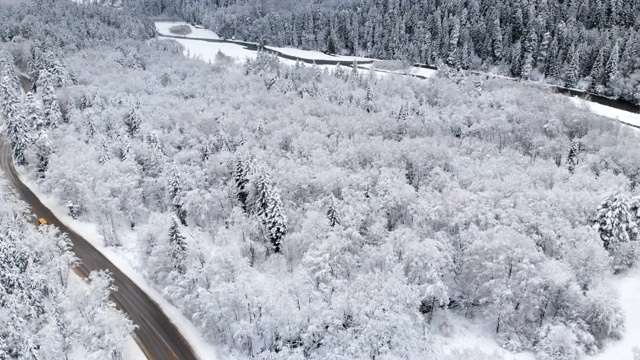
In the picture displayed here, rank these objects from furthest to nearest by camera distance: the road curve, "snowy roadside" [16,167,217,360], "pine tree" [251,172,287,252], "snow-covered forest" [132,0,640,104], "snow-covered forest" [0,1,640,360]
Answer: "snow-covered forest" [132,0,640,104]
"pine tree" [251,172,287,252]
"snowy roadside" [16,167,217,360]
the road curve
"snow-covered forest" [0,1,640,360]

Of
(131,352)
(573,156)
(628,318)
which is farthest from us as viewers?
(573,156)

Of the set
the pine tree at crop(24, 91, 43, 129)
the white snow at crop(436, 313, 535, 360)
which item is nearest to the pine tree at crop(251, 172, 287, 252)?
the white snow at crop(436, 313, 535, 360)

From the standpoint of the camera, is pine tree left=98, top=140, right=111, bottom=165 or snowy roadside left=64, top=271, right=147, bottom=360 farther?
pine tree left=98, top=140, right=111, bottom=165

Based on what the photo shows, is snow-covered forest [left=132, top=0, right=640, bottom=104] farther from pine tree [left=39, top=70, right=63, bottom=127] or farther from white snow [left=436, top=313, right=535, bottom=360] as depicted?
pine tree [left=39, top=70, right=63, bottom=127]

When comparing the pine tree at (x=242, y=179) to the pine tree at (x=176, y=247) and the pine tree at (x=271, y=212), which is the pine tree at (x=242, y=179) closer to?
the pine tree at (x=271, y=212)

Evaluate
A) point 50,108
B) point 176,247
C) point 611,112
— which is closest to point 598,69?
point 611,112

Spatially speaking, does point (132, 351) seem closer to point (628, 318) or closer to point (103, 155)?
point (103, 155)
